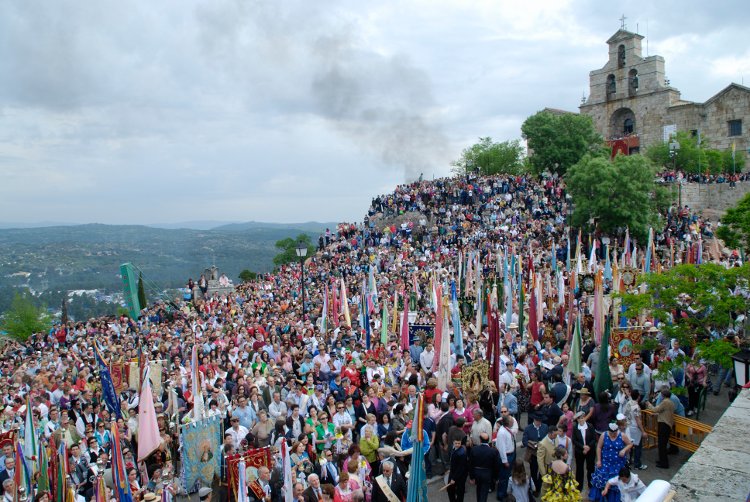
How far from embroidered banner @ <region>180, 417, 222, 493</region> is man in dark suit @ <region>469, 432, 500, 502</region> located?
3.90 meters

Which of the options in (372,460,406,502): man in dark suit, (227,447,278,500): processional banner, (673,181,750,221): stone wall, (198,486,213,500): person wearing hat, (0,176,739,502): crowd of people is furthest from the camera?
(673,181,750,221): stone wall

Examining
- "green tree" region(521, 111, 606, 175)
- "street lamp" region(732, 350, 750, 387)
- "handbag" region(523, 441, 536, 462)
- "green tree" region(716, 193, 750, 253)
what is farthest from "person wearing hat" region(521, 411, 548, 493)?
"green tree" region(521, 111, 606, 175)

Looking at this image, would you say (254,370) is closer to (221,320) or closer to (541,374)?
(541,374)

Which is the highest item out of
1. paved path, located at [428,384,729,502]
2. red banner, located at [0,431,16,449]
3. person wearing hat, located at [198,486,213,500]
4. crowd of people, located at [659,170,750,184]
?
crowd of people, located at [659,170,750,184]

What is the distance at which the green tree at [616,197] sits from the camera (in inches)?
1283

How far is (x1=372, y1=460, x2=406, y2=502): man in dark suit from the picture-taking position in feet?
26.9

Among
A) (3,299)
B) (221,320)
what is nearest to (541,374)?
(221,320)

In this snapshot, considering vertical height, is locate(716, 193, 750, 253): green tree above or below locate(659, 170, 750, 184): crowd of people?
below

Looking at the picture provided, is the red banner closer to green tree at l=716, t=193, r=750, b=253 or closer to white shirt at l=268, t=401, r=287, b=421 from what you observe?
white shirt at l=268, t=401, r=287, b=421

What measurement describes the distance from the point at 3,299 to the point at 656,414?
594ft

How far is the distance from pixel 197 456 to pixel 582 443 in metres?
5.76

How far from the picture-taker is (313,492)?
26.6 feet

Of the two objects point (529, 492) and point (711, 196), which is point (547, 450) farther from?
point (711, 196)

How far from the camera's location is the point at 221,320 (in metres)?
24.5
